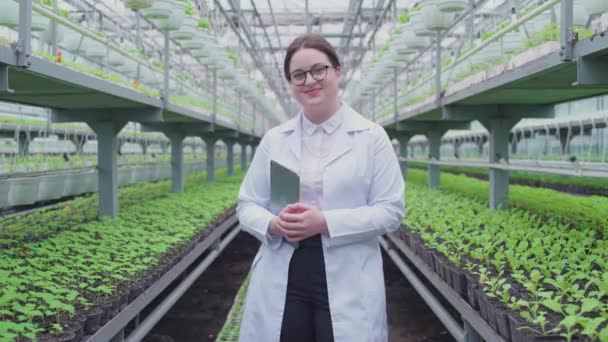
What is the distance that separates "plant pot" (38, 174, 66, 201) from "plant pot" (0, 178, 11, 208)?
0.69 meters

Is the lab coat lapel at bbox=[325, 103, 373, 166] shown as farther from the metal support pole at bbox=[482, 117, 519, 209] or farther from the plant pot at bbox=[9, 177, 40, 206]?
the plant pot at bbox=[9, 177, 40, 206]

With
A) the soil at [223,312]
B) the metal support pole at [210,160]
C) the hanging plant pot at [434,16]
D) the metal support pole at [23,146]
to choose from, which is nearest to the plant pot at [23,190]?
the soil at [223,312]

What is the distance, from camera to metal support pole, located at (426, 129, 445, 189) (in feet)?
30.8

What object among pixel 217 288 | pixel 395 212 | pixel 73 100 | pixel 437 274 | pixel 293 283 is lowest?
pixel 217 288

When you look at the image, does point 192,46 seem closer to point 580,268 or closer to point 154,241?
point 154,241

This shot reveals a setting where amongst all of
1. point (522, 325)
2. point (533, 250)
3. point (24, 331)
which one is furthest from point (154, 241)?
point (522, 325)

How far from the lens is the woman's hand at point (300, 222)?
1659 millimetres

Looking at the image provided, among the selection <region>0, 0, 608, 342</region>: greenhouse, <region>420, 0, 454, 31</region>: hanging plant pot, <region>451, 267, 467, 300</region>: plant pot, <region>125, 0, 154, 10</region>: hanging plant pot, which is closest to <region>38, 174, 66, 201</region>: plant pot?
<region>0, 0, 608, 342</region>: greenhouse

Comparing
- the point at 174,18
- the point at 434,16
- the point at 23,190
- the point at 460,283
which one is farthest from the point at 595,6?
the point at 23,190

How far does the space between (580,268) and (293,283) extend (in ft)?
6.16

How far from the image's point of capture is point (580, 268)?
289 centimetres

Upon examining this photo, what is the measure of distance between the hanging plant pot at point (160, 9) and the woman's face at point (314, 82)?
3.65 metres

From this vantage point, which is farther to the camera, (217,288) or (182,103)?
(182,103)

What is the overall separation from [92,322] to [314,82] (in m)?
1.59
